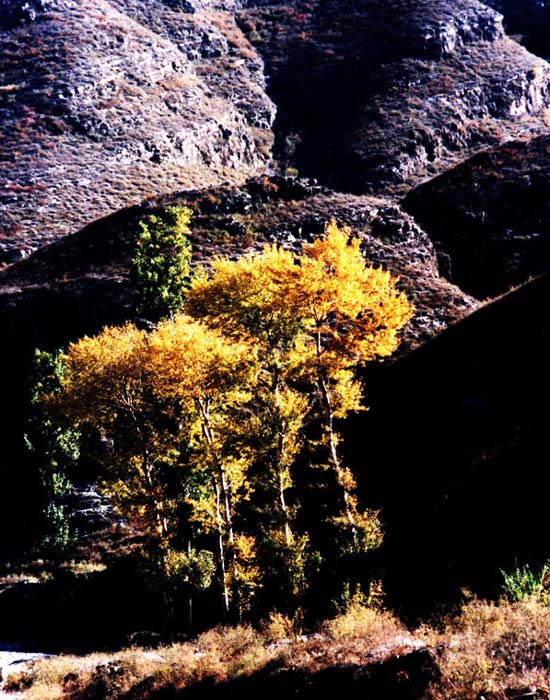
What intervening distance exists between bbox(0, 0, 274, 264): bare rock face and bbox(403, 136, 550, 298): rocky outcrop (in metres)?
34.2

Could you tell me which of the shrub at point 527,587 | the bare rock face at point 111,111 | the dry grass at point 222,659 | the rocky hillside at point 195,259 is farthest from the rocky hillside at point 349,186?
the dry grass at point 222,659

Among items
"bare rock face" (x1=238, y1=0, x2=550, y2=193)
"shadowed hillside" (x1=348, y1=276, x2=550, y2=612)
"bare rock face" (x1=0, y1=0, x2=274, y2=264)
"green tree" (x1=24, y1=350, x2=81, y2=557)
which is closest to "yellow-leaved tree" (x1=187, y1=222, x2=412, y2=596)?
"shadowed hillside" (x1=348, y1=276, x2=550, y2=612)

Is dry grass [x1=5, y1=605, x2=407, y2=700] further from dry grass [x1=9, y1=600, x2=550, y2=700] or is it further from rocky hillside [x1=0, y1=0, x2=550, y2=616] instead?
rocky hillside [x1=0, y1=0, x2=550, y2=616]

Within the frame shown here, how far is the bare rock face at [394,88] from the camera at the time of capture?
271 ft

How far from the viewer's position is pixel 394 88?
93.1 m

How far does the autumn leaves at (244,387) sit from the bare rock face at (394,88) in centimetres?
5787

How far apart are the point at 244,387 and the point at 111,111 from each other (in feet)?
253

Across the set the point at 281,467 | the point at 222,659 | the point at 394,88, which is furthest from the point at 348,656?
the point at 394,88

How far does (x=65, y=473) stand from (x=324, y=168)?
211ft

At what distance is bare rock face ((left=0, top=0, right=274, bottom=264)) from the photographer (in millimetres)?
71438

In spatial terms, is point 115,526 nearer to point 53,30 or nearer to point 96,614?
point 96,614

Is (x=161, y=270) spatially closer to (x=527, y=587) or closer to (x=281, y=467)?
(x=281, y=467)

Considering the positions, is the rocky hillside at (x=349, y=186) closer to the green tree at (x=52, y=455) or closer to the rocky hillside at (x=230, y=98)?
the rocky hillside at (x=230, y=98)

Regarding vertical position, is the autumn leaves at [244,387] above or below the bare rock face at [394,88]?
below
